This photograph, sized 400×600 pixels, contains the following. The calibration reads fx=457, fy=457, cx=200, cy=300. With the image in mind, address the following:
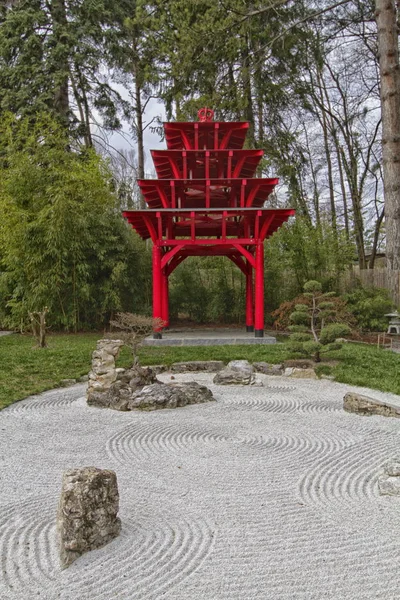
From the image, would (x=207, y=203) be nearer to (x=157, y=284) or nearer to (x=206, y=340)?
(x=157, y=284)

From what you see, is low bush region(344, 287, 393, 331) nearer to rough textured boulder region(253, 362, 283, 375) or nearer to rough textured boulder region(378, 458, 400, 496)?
rough textured boulder region(253, 362, 283, 375)

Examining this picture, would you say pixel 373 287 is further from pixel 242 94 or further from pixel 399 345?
pixel 242 94

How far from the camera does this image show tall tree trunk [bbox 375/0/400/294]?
340 inches

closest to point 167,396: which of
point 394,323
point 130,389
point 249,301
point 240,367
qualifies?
point 130,389

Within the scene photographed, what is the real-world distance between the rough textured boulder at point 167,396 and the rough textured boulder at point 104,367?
0.37 metres

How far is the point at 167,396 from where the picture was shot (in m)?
4.16

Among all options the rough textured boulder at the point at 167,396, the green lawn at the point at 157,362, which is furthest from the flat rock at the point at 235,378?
the green lawn at the point at 157,362

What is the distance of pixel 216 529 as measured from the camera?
77.6 inches

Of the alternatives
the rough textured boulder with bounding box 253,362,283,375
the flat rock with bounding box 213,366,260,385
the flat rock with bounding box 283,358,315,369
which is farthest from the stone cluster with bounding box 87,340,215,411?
the flat rock with bounding box 283,358,315,369

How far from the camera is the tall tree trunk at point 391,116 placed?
863cm

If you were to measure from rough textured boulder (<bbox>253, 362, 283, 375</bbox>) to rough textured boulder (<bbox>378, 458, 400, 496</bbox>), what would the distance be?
3264mm

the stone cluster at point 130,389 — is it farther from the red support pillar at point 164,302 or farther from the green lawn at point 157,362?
the red support pillar at point 164,302

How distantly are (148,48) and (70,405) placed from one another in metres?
10.2

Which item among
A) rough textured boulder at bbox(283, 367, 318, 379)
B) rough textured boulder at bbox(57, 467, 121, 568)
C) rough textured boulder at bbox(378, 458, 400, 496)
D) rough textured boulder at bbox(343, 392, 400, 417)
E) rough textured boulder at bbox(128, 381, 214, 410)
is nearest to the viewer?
rough textured boulder at bbox(57, 467, 121, 568)
